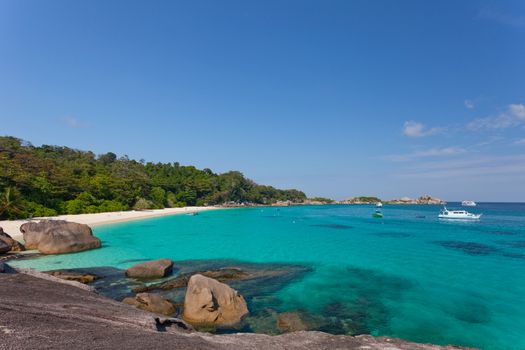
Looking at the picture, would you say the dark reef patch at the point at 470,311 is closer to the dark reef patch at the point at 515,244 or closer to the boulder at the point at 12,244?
the dark reef patch at the point at 515,244

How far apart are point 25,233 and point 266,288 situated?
24087 mm

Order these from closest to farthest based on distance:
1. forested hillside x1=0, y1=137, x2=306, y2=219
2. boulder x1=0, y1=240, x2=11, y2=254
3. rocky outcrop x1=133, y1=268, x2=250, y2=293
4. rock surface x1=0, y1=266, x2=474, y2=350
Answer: rock surface x1=0, y1=266, x2=474, y2=350, rocky outcrop x1=133, y1=268, x2=250, y2=293, boulder x1=0, y1=240, x2=11, y2=254, forested hillside x1=0, y1=137, x2=306, y2=219

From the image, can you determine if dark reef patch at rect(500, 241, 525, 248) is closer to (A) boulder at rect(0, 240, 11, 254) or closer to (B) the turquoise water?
(B) the turquoise water

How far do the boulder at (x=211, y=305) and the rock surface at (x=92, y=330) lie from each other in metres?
4.50

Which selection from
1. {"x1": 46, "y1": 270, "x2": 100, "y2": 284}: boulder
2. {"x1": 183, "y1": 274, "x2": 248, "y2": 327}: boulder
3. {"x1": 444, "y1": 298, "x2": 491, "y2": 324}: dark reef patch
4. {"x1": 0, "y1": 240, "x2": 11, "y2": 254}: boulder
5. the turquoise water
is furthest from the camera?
{"x1": 0, "y1": 240, "x2": 11, "y2": 254}: boulder

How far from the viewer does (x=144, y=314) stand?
8.02 metres

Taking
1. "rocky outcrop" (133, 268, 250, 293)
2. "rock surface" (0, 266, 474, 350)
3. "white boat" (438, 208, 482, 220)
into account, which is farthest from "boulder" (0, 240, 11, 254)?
"white boat" (438, 208, 482, 220)

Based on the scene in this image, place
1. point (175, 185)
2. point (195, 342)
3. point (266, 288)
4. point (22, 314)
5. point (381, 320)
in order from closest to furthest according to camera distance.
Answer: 1. point (22, 314)
2. point (195, 342)
3. point (381, 320)
4. point (266, 288)
5. point (175, 185)

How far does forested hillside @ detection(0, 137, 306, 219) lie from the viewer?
1868 inches

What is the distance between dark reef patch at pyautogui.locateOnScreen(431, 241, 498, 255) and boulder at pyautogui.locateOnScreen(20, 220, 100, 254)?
36714mm

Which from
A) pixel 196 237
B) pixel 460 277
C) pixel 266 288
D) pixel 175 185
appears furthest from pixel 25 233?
pixel 175 185

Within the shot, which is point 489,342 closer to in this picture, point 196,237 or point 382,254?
point 382,254

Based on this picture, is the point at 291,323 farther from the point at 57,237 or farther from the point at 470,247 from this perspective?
the point at 470,247

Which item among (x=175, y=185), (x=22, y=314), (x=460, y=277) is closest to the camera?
(x=22, y=314)
